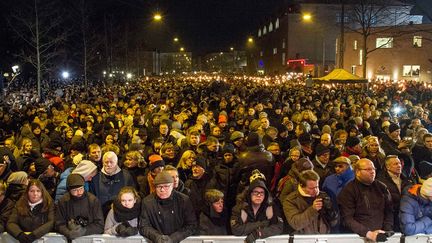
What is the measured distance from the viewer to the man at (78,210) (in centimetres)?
491

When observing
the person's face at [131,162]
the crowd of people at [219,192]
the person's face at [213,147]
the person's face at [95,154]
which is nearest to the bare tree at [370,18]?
the person's face at [213,147]

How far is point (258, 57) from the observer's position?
89375 millimetres

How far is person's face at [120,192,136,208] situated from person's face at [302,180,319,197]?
5.88 feet

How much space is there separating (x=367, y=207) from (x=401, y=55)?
42.5m

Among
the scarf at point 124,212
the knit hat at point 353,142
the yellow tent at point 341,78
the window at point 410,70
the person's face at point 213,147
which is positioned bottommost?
the scarf at point 124,212

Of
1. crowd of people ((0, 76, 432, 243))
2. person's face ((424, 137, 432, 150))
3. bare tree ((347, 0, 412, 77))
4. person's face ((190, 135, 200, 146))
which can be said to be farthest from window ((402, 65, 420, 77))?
person's face ((190, 135, 200, 146))

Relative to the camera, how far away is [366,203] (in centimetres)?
501

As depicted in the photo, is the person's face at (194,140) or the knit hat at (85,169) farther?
the person's face at (194,140)

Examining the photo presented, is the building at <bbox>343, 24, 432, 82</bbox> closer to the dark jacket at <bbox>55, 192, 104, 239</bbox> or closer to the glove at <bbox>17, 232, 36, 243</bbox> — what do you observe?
the dark jacket at <bbox>55, 192, 104, 239</bbox>

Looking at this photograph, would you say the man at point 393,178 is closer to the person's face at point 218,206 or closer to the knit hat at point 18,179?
the person's face at point 218,206

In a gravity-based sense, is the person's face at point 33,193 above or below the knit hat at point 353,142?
below

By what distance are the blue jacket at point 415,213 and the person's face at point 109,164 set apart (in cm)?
342

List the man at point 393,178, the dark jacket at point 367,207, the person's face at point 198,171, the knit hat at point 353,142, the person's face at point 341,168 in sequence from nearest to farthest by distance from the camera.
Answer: the dark jacket at point 367,207 → the man at point 393,178 → the person's face at point 341,168 → the person's face at point 198,171 → the knit hat at point 353,142

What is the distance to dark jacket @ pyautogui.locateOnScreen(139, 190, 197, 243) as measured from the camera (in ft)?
15.7
